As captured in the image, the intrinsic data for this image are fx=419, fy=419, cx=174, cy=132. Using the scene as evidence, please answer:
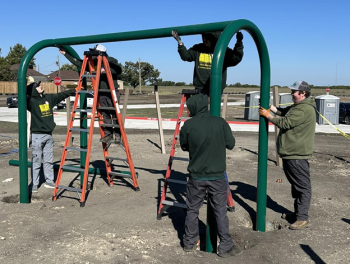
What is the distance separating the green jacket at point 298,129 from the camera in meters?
5.11

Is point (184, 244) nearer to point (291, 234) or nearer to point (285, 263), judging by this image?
point (285, 263)

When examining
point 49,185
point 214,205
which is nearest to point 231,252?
point 214,205

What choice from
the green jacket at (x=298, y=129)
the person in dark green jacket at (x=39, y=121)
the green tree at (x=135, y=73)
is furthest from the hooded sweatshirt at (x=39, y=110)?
the green tree at (x=135, y=73)

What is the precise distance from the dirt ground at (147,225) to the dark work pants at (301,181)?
9.2 inches

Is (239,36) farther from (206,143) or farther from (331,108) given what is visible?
(331,108)

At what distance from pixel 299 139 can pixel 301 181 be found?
21.1 inches

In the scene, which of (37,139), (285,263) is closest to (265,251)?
(285,263)

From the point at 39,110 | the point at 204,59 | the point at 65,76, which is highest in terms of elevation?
the point at 65,76

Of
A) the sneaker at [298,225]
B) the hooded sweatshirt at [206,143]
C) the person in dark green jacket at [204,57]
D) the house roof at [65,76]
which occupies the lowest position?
the sneaker at [298,225]

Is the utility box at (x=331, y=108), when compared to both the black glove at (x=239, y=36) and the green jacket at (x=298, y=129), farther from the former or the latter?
the black glove at (x=239, y=36)

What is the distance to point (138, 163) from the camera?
934 cm

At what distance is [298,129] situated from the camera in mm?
5152

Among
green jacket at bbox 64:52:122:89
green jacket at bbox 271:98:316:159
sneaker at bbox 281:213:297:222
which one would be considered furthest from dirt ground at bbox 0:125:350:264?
green jacket at bbox 64:52:122:89

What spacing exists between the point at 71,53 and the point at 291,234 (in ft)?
15.3
